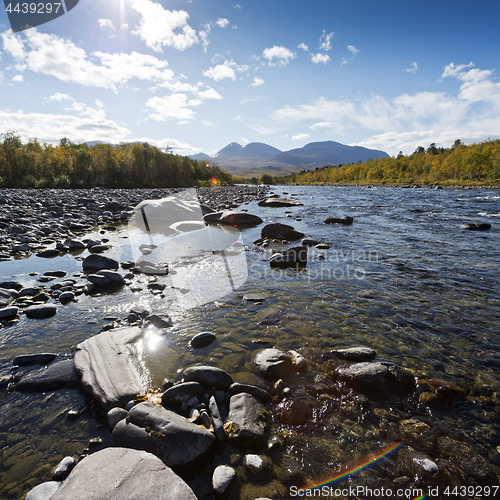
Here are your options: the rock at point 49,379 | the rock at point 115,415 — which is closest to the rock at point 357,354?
the rock at point 115,415

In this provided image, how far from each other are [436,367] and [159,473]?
419cm

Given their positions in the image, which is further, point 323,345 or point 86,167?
point 86,167

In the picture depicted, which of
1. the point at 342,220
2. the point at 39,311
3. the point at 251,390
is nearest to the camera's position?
the point at 251,390

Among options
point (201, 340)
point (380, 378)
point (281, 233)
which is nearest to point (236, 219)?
point (281, 233)

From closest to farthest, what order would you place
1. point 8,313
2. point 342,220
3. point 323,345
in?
1. point 323,345
2. point 8,313
3. point 342,220

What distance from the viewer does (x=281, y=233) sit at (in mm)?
13492

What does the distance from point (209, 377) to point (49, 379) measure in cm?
237

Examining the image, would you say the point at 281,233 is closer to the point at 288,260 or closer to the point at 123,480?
the point at 288,260

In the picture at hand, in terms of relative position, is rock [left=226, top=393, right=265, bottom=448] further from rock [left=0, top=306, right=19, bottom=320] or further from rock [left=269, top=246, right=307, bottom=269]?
rock [left=269, top=246, right=307, bottom=269]

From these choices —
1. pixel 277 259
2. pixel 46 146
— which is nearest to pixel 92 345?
pixel 277 259

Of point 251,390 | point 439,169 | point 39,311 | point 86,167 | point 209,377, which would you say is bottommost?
point 251,390

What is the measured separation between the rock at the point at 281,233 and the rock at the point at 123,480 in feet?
38.0

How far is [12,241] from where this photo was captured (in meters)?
10.9

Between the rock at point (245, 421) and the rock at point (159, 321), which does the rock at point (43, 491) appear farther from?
the rock at point (159, 321)
